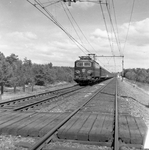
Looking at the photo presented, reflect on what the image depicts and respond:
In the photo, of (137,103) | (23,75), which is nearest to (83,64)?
(137,103)

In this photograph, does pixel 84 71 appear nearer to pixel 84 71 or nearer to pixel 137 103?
pixel 84 71

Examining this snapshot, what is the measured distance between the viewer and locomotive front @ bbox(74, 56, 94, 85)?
26602 mm

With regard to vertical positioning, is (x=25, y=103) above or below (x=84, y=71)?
below

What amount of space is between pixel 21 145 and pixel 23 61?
70.2 meters

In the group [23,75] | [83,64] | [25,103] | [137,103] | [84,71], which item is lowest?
[137,103]

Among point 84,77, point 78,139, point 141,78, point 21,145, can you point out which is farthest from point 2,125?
point 141,78

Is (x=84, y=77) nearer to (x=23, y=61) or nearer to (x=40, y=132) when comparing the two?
(x=40, y=132)

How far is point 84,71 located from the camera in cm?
2691

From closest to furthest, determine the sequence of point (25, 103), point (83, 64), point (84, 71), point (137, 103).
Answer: point (25, 103)
point (137, 103)
point (84, 71)
point (83, 64)

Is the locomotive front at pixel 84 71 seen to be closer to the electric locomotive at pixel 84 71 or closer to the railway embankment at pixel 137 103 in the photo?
the electric locomotive at pixel 84 71

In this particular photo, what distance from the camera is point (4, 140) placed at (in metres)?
4.86

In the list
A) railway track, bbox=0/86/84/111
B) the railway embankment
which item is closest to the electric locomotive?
the railway embankment

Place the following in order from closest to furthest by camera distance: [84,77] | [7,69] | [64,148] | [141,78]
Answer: [64,148] → [84,77] → [7,69] → [141,78]

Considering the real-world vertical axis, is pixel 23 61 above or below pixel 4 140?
above
